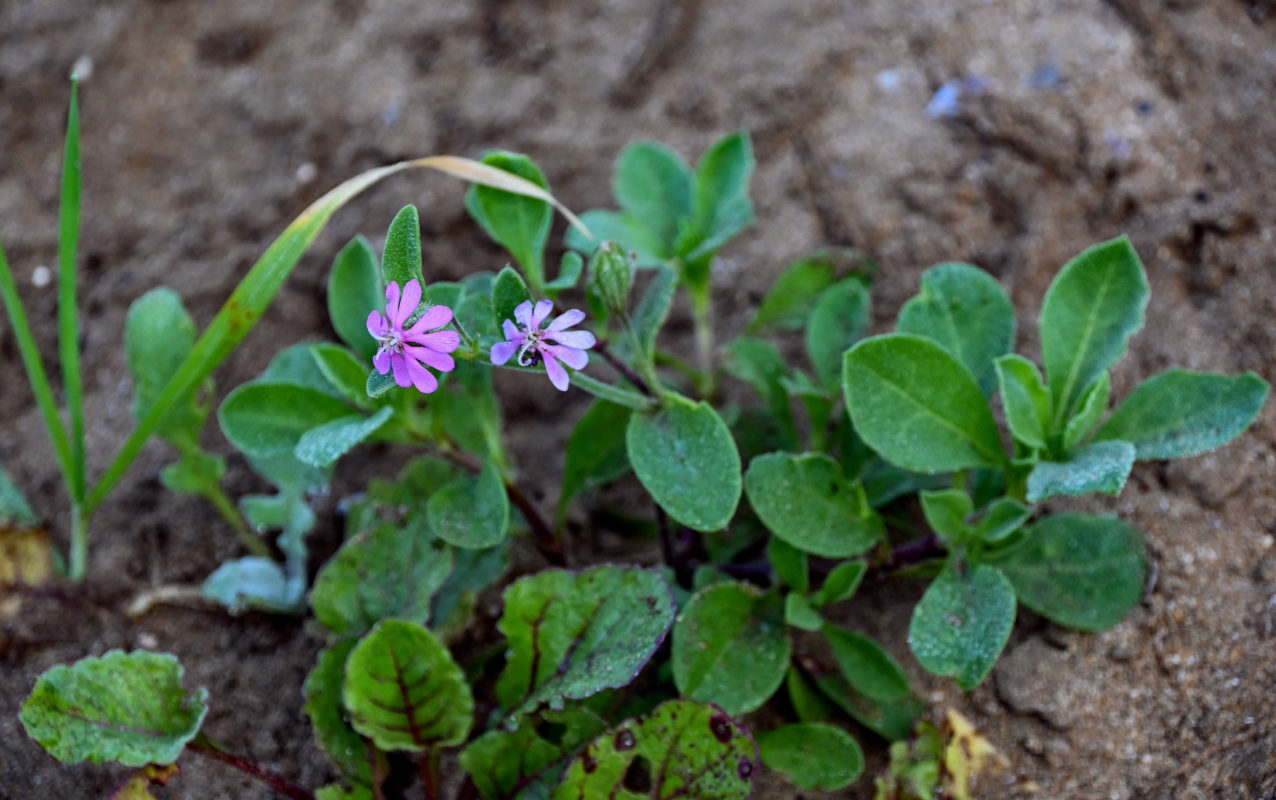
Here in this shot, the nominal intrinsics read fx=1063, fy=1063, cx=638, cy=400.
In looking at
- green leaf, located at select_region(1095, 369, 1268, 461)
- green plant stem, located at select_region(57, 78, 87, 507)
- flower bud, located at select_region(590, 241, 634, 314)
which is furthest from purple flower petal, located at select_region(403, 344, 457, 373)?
green leaf, located at select_region(1095, 369, 1268, 461)

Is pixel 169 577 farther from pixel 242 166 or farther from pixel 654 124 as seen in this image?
pixel 654 124

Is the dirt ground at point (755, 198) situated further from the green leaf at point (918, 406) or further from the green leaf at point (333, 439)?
the green leaf at point (333, 439)

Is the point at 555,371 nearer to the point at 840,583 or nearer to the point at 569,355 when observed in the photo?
the point at 569,355

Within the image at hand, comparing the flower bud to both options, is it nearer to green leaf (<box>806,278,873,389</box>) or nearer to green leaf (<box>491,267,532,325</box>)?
green leaf (<box>491,267,532,325</box>)

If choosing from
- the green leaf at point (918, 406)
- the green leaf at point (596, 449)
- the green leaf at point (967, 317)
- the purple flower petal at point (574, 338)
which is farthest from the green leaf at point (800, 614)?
the purple flower petal at point (574, 338)

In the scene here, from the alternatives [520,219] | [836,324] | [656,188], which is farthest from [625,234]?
[836,324]

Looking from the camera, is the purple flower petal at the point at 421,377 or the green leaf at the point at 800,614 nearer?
the purple flower petal at the point at 421,377

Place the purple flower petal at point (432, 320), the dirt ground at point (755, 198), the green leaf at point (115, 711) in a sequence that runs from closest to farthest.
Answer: the purple flower petal at point (432, 320) → the green leaf at point (115, 711) → the dirt ground at point (755, 198)
